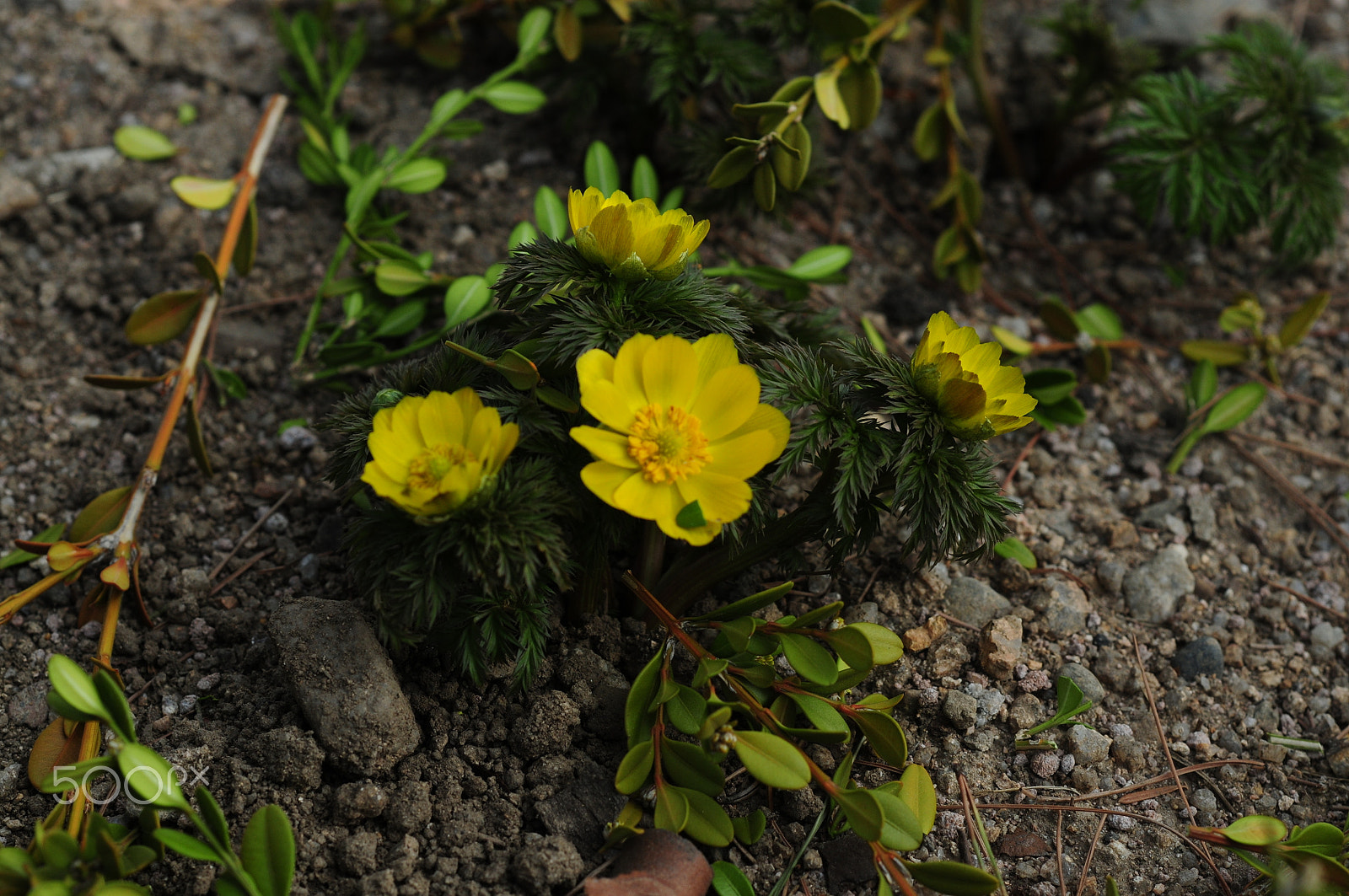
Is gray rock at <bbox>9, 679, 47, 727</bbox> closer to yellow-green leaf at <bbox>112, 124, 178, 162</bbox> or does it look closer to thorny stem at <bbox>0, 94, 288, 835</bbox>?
thorny stem at <bbox>0, 94, 288, 835</bbox>

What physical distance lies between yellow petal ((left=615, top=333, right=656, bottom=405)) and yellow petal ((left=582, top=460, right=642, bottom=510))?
0.10 metres

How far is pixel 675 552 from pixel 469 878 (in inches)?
27.0

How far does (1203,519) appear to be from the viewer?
2246 mm

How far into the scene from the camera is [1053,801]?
5.83ft

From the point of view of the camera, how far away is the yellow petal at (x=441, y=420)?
1527 mm

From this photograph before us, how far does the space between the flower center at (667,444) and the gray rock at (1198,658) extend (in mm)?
1130

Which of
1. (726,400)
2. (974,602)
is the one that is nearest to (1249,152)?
(974,602)

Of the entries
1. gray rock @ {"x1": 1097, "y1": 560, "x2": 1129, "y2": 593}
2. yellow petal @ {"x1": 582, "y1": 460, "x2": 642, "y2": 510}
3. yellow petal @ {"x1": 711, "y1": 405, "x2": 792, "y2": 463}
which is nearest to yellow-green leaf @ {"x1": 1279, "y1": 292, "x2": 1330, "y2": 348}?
gray rock @ {"x1": 1097, "y1": 560, "x2": 1129, "y2": 593}

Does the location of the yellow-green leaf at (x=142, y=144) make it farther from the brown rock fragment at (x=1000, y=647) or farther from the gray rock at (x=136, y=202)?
the brown rock fragment at (x=1000, y=647)

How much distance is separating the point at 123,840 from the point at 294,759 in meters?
0.26

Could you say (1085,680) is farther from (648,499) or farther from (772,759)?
(648,499)

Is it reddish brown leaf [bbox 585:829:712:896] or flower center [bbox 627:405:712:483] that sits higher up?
flower center [bbox 627:405:712:483]

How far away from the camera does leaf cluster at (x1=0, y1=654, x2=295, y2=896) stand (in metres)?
1.37

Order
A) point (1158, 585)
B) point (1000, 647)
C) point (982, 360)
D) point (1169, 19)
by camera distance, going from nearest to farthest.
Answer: point (982, 360), point (1000, 647), point (1158, 585), point (1169, 19)
